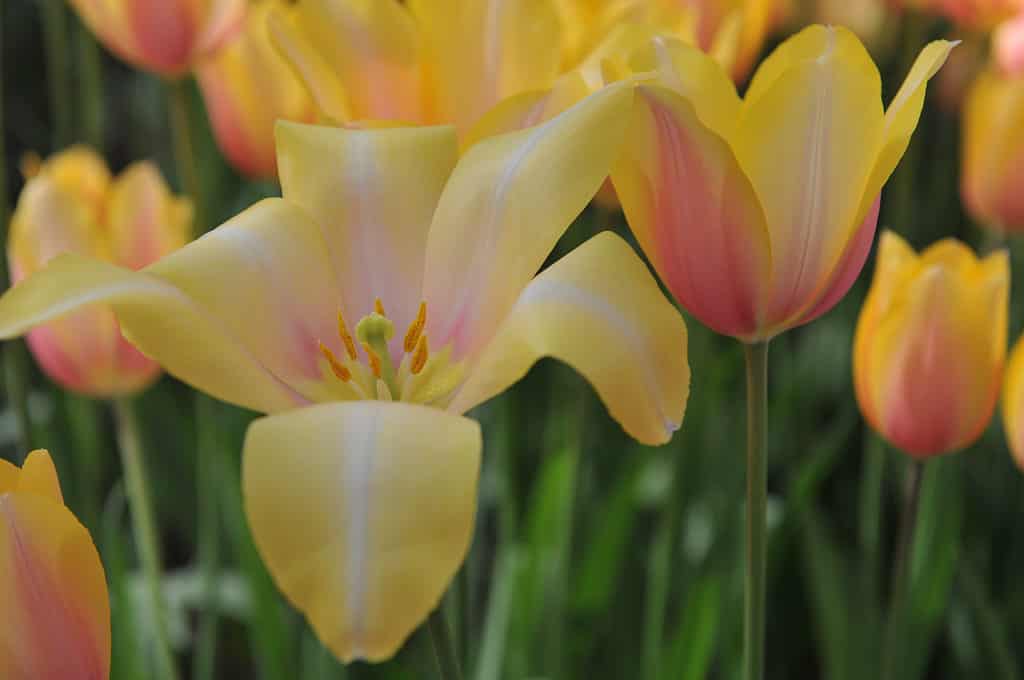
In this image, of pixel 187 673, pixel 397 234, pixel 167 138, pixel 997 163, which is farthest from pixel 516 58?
pixel 167 138

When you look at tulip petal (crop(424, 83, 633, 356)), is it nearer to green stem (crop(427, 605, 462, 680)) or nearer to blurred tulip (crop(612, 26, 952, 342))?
blurred tulip (crop(612, 26, 952, 342))

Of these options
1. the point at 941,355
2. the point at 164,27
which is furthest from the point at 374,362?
the point at 164,27

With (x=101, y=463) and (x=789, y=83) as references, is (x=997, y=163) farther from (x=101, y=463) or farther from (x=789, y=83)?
(x=101, y=463)

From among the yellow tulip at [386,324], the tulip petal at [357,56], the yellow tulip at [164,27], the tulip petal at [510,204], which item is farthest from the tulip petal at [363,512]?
the yellow tulip at [164,27]

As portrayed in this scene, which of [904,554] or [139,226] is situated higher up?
[139,226]

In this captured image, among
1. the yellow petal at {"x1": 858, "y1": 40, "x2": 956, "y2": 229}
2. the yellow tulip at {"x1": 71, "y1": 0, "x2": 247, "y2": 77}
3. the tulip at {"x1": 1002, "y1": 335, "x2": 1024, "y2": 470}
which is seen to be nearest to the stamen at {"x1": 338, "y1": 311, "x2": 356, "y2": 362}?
the yellow petal at {"x1": 858, "y1": 40, "x2": 956, "y2": 229}

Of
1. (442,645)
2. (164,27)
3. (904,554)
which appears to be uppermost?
(164,27)

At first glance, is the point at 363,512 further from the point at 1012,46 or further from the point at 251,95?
the point at 1012,46
